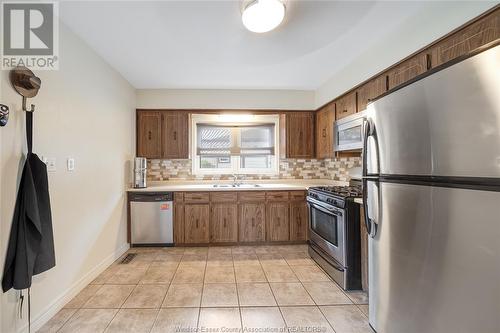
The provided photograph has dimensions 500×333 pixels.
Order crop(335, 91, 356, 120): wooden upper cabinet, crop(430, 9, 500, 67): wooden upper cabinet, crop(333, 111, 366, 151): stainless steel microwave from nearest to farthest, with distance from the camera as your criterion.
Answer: crop(430, 9, 500, 67): wooden upper cabinet, crop(333, 111, 366, 151): stainless steel microwave, crop(335, 91, 356, 120): wooden upper cabinet

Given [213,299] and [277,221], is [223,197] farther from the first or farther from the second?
[213,299]

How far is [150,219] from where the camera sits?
3.40 meters

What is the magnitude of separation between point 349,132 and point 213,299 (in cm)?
228

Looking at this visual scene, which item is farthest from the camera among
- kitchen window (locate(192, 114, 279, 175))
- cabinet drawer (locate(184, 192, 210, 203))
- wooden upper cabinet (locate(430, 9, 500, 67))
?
kitchen window (locate(192, 114, 279, 175))

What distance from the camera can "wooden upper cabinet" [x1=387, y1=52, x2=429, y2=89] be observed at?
1.82 metres

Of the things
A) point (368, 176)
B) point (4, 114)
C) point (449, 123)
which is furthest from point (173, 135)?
point (449, 123)

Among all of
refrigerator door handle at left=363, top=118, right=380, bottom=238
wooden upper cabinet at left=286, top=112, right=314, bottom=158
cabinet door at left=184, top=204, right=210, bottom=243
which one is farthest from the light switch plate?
wooden upper cabinet at left=286, top=112, right=314, bottom=158

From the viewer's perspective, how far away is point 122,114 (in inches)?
128

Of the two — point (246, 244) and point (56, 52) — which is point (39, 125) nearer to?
point (56, 52)

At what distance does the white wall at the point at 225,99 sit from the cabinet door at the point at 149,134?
0.54ft

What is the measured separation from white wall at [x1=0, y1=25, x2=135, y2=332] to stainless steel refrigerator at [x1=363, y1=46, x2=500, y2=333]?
95.7 inches

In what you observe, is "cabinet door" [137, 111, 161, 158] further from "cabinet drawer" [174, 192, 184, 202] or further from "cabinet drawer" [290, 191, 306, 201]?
"cabinet drawer" [290, 191, 306, 201]

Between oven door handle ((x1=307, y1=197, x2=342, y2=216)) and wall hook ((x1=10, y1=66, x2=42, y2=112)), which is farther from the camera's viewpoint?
oven door handle ((x1=307, y1=197, x2=342, y2=216))

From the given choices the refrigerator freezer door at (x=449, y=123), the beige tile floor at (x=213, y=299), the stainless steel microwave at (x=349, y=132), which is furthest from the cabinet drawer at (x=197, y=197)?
the refrigerator freezer door at (x=449, y=123)
